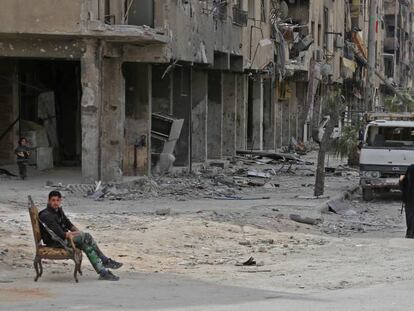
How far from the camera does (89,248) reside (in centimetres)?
1095

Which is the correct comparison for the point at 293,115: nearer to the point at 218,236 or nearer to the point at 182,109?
the point at 182,109

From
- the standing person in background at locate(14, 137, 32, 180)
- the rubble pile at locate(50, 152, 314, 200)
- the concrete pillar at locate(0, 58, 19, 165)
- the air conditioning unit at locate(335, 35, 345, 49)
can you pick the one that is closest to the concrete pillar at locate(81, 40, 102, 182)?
the rubble pile at locate(50, 152, 314, 200)

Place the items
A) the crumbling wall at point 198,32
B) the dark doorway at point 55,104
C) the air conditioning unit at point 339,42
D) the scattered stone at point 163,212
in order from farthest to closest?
the air conditioning unit at point 339,42 → the dark doorway at point 55,104 → the crumbling wall at point 198,32 → the scattered stone at point 163,212

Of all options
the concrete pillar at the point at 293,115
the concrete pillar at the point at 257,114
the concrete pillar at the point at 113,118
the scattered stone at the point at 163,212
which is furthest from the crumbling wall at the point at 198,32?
the concrete pillar at the point at 293,115

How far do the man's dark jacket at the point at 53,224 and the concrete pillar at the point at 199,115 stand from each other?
21259mm

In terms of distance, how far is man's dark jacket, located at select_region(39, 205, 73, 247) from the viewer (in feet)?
35.6

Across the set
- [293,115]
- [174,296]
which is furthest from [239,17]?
[174,296]

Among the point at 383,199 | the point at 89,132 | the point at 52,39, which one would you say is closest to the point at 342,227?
the point at 383,199

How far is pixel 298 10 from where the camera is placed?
161 feet

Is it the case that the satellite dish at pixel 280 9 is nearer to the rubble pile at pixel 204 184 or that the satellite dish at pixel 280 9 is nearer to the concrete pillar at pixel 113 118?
the rubble pile at pixel 204 184

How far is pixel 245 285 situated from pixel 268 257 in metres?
2.72

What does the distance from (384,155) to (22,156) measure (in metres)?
9.50

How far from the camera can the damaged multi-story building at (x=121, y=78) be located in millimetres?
21906

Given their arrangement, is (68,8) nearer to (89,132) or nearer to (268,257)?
(89,132)
